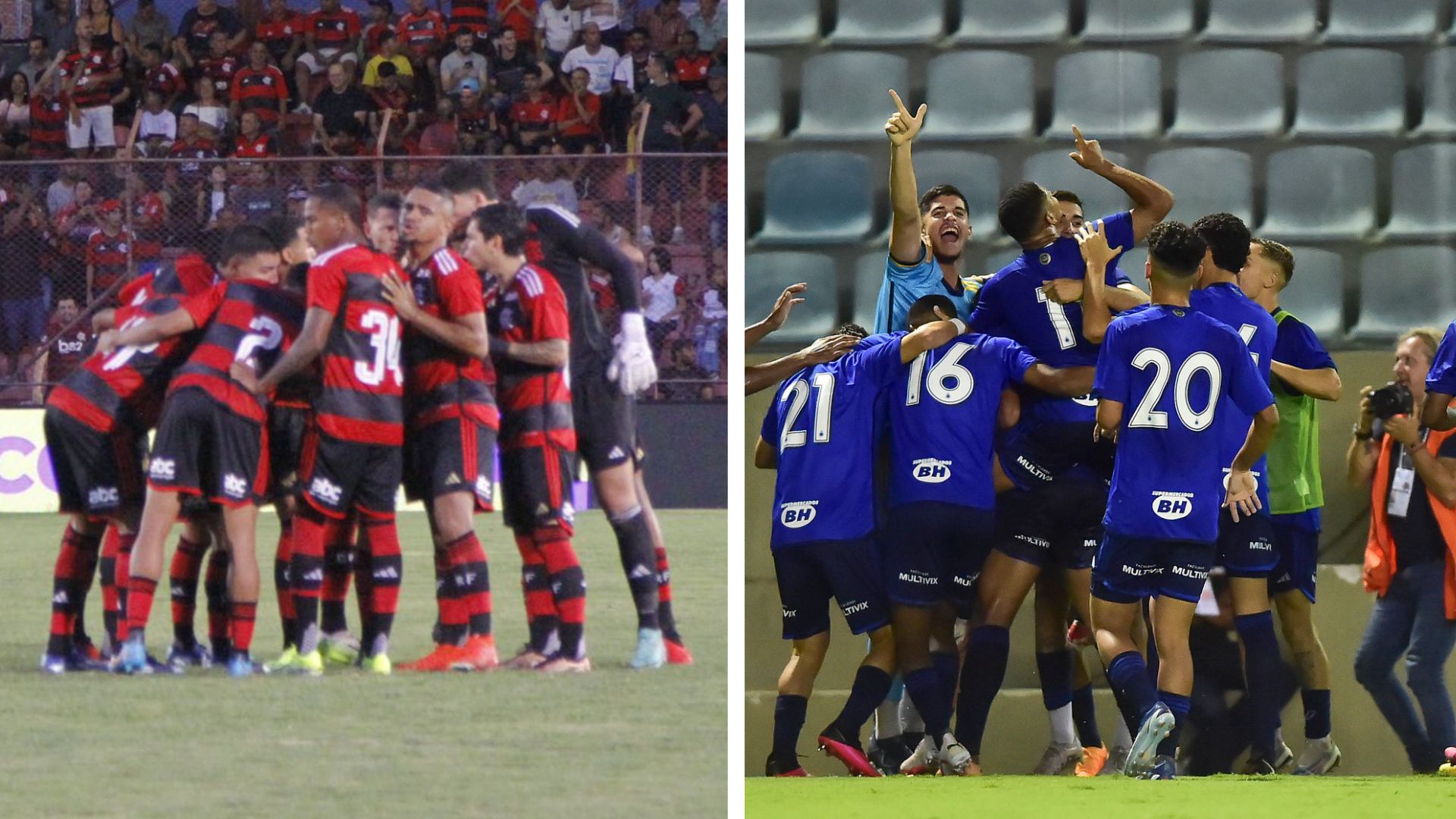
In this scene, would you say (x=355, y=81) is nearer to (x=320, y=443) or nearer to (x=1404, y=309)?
(x=320, y=443)

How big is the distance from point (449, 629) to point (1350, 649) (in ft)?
8.30

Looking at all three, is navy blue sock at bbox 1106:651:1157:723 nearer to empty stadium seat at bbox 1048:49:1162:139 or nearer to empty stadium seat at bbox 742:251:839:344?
empty stadium seat at bbox 742:251:839:344

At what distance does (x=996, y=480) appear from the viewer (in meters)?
4.46

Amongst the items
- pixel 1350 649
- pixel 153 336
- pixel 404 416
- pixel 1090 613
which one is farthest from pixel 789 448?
pixel 153 336

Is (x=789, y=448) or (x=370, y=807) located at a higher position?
(x=789, y=448)

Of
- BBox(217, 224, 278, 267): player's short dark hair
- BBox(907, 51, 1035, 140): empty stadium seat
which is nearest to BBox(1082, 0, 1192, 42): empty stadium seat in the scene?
BBox(907, 51, 1035, 140): empty stadium seat

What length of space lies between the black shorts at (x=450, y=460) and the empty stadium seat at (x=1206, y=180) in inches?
81.5

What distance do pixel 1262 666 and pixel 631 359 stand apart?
1.96 meters

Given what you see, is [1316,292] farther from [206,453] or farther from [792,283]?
[206,453]

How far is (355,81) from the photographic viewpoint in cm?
583

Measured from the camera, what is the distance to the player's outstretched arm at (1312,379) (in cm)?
454

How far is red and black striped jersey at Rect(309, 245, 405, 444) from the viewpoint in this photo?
488 cm

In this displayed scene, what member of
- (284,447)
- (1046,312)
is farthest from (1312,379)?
(284,447)

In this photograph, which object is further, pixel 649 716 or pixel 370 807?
pixel 649 716
